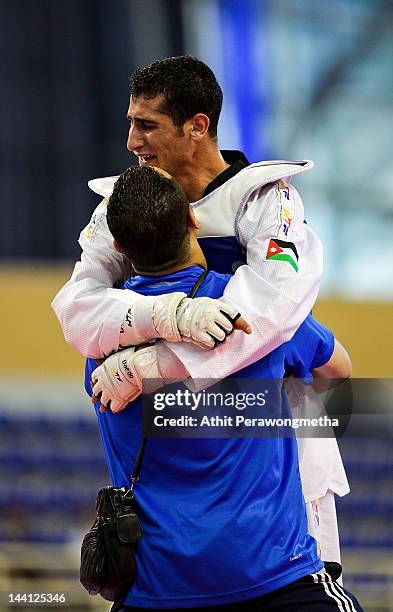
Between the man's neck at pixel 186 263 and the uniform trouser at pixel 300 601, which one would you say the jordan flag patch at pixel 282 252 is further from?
the uniform trouser at pixel 300 601

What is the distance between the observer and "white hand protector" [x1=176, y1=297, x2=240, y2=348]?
1847 mm

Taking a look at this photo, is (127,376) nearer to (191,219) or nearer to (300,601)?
(191,219)

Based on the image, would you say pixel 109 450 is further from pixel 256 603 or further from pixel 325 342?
pixel 325 342

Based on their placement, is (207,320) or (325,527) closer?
(207,320)

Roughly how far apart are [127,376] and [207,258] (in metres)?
0.41

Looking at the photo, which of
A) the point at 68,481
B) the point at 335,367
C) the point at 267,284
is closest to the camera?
the point at 267,284

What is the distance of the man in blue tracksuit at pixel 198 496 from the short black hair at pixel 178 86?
17.1 inches

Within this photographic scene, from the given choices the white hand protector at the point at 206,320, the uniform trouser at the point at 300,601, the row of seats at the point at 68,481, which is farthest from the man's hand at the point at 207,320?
the row of seats at the point at 68,481

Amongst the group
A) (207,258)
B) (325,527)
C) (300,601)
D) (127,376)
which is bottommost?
(325,527)

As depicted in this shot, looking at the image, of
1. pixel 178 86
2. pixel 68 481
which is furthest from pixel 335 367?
pixel 68 481

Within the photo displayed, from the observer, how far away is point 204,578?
186 cm

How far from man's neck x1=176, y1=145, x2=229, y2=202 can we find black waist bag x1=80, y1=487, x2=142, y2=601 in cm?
79

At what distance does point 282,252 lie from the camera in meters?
2.03

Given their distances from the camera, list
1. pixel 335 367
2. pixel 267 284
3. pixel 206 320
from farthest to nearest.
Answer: pixel 335 367
pixel 267 284
pixel 206 320
